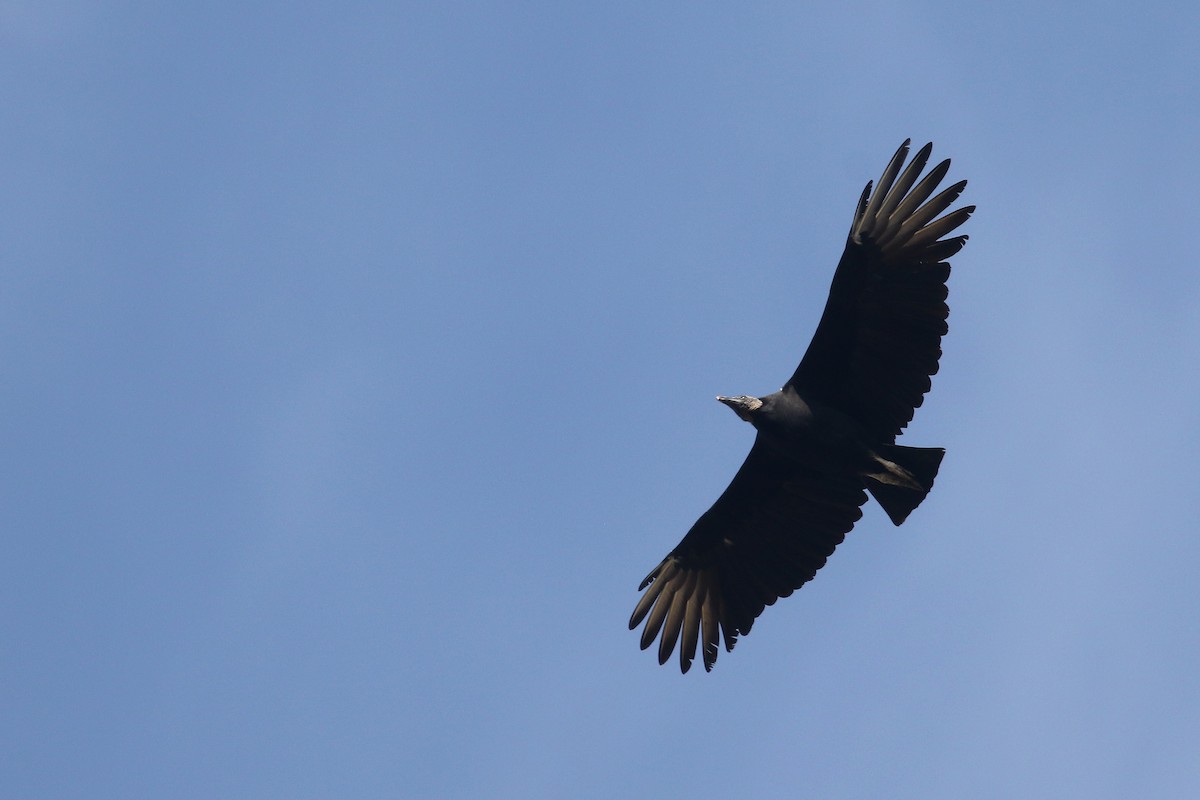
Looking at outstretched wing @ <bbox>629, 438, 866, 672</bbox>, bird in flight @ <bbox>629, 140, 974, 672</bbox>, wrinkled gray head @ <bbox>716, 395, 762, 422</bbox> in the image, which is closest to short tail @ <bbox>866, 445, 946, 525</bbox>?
bird in flight @ <bbox>629, 140, 974, 672</bbox>

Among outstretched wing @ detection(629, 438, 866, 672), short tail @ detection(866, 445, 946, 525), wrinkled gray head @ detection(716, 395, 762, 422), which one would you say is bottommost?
short tail @ detection(866, 445, 946, 525)

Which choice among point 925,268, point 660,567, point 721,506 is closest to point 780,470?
point 721,506

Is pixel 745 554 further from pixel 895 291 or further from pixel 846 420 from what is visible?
pixel 895 291

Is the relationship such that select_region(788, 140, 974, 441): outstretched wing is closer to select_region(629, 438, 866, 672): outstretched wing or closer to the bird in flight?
the bird in flight

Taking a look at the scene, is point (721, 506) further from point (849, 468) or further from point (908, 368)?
point (908, 368)

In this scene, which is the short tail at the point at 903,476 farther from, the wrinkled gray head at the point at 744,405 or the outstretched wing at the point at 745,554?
the wrinkled gray head at the point at 744,405

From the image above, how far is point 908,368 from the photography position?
15.9m

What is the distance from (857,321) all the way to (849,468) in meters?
1.73

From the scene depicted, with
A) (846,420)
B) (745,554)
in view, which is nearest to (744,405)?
(846,420)

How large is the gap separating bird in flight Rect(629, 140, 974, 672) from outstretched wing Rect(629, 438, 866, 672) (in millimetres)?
13

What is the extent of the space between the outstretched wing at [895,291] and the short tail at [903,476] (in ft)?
1.24

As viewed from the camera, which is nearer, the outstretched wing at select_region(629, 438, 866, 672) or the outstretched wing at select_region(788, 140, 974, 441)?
the outstretched wing at select_region(788, 140, 974, 441)

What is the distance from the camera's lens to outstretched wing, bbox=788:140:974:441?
15734mm

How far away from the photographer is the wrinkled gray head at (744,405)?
16.5 meters
